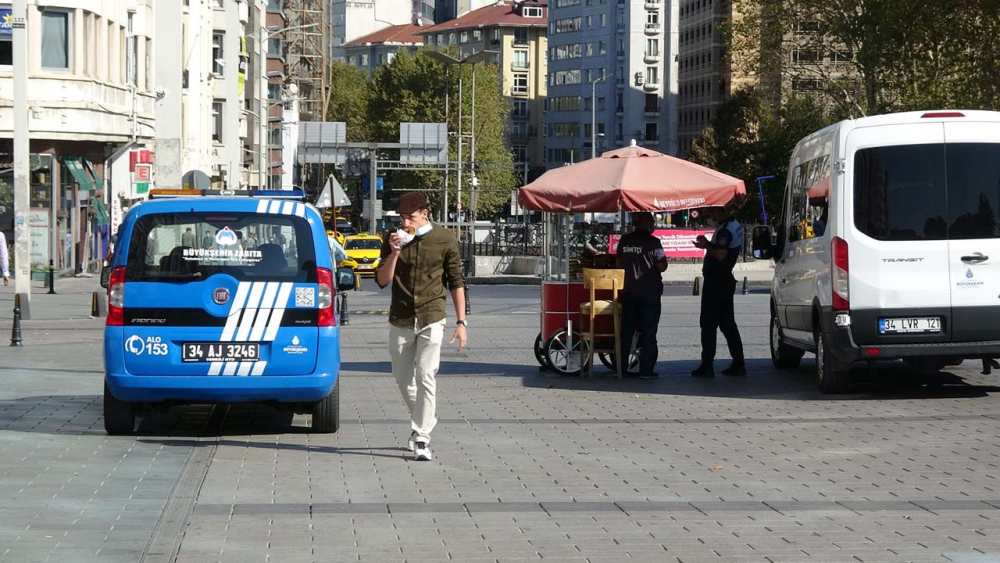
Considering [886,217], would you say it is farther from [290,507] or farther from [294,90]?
[294,90]

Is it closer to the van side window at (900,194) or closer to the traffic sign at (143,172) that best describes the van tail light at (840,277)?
the van side window at (900,194)

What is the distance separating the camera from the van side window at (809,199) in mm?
14922

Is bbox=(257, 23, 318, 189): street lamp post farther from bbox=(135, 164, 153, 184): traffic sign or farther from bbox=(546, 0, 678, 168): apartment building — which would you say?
bbox=(546, 0, 678, 168): apartment building

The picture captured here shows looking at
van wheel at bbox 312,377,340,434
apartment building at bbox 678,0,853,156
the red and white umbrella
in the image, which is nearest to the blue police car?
van wheel at bbox 312,377,340,434

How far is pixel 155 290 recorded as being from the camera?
11.5 m

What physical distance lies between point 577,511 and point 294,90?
99.2m

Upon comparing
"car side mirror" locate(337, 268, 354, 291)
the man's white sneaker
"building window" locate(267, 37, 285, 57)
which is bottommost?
the man's white sneaker

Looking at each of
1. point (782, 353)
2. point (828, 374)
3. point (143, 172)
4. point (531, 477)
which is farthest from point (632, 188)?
point (143, 172)

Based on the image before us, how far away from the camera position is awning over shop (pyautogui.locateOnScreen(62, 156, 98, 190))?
42.3 meters

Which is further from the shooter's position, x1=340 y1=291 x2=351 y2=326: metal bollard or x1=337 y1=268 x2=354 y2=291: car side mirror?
x1=340 y1=291 x2=351 y2=326: metal bollard

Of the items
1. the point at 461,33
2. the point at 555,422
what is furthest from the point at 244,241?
the point at 461,33

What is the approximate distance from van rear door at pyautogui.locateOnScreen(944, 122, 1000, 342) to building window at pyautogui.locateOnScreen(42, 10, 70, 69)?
29.7 meters

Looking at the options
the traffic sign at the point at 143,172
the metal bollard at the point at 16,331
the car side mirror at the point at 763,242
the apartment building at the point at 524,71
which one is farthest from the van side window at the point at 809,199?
the apartment building at the point at 524,71

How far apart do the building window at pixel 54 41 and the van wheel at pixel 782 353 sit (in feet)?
86.1
